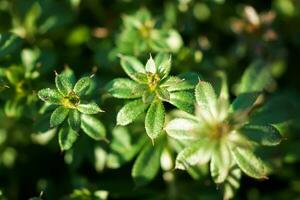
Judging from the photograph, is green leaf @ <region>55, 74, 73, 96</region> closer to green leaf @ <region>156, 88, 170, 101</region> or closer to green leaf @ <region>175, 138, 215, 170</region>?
green leaf @ <region>156, 88, 170, 101</region>

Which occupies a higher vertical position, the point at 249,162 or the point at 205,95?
the point at 205,95

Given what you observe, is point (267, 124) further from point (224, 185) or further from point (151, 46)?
point (151, 46)

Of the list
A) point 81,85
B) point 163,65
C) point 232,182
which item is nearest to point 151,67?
point 163,65

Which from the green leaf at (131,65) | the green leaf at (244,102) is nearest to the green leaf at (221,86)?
the green leaf at (244,102)

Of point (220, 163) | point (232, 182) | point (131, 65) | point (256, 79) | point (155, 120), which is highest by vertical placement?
point (131, 65)

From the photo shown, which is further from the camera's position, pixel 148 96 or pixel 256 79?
pixel 256 79

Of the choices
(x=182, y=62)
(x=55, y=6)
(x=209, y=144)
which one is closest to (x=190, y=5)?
(x=182, y=62)

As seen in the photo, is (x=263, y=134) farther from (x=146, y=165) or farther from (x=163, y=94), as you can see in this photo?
(x=146, y=165)
